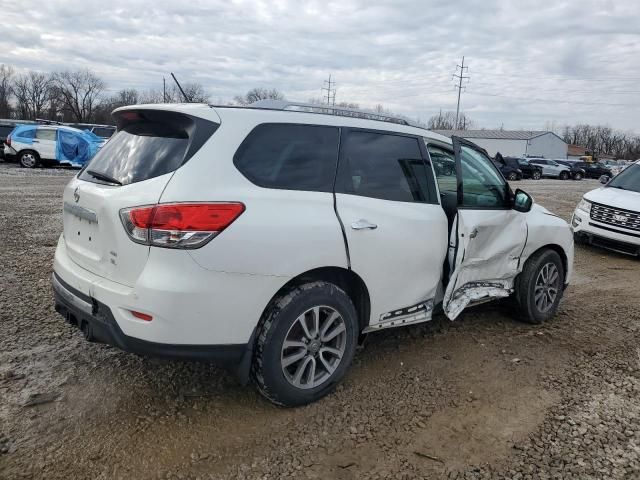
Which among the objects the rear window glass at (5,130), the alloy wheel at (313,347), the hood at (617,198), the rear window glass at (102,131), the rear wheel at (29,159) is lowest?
the alloy wheel at (313,347)

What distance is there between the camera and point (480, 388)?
12.0 feet

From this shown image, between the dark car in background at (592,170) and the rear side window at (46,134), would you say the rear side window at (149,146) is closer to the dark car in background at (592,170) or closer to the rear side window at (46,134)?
the rear side window at (46,134)

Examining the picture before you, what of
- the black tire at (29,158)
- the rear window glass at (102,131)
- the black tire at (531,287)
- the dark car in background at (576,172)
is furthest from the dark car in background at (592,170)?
the black tire at (531,287)

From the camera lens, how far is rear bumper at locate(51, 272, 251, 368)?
274cm

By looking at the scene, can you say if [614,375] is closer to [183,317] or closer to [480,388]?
[480,388]

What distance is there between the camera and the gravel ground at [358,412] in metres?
2.76

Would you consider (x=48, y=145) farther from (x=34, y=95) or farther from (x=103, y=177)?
(x=34, y=95)

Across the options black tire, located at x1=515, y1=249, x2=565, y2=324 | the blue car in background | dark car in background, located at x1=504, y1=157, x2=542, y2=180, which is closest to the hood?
black tire, located at x1=515, y1=249, x2=565, y2=324

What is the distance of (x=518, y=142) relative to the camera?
282ft

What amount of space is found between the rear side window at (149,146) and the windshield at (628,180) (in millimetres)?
8713

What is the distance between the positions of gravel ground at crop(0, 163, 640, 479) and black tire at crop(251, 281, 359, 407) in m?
0.14

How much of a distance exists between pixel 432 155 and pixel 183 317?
235 cm

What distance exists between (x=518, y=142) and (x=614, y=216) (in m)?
84.0

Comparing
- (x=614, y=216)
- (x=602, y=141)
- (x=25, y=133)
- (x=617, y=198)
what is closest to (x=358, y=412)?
(x=614, y=216)
